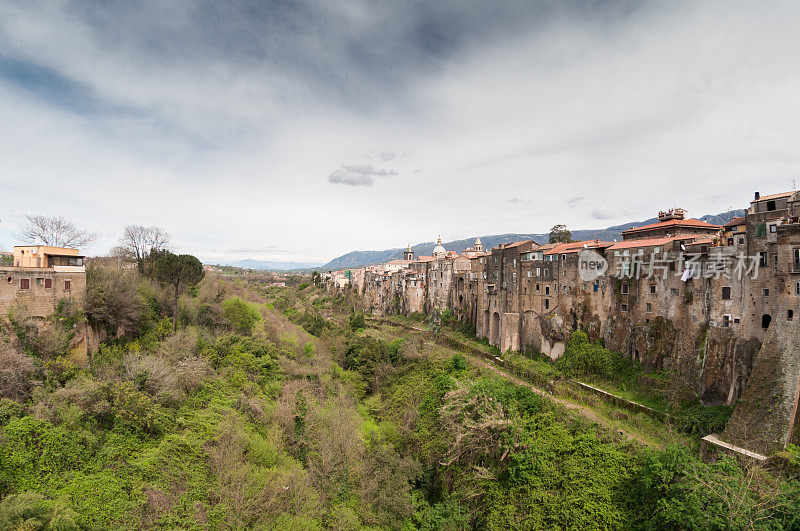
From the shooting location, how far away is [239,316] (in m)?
31.5

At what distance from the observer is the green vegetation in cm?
1295

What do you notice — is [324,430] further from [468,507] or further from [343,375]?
[343,375]

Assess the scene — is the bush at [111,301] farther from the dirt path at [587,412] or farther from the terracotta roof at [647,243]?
the terracotta roof at [647,243]

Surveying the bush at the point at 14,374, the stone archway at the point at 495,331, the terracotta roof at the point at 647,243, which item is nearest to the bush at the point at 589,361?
the terracotta roof at the point at 647,243

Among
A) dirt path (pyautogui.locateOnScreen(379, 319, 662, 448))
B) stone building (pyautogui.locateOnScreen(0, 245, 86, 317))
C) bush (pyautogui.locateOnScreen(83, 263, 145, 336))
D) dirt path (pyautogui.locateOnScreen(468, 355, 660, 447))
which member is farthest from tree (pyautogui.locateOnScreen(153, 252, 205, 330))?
dirt path (pyautogui.locateOnScreen(468, 355, 660, 447))

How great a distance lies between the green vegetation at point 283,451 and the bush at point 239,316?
0.79 meters

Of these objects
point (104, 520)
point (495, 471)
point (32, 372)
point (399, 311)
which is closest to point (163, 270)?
point (32, 372)

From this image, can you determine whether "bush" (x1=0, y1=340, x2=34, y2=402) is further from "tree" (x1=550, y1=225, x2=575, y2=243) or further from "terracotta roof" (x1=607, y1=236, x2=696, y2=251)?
"tree" (x1=550, y1=225, x2=575, y2=243)

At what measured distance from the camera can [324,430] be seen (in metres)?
20.5

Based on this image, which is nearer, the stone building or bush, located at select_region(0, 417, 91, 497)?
bush, located at select_region(0, 417, 91, 497)

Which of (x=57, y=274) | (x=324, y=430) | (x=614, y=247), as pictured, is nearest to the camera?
(x=57, y=274)

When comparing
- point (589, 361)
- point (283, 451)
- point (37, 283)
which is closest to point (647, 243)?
point (589, 361)

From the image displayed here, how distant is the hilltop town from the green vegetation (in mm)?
2429

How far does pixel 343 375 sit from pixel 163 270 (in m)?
17.2
